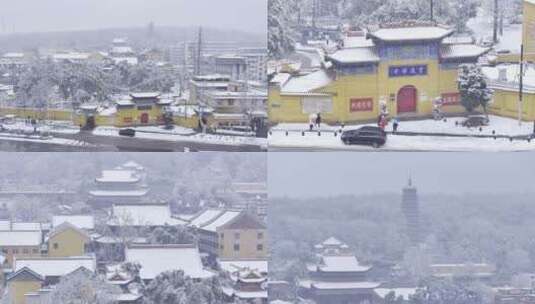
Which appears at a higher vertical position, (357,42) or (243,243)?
(357,42)

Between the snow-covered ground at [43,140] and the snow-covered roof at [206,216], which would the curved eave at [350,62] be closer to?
the snow-covered roof at [206,216]

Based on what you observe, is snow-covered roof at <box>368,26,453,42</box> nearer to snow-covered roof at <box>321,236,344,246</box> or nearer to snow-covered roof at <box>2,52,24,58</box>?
snow-covered roof at <box>321,236,344,246</box>

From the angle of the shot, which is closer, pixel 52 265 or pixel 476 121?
pixel 52 265

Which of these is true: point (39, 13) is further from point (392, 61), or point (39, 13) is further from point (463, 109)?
point (463, 109)

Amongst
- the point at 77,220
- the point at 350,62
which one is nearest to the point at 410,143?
the point at 350,62

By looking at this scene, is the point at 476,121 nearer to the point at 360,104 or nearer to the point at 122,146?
the point at 360,104

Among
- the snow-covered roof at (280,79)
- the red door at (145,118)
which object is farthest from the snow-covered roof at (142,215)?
the snow-covered roof at (280,79)

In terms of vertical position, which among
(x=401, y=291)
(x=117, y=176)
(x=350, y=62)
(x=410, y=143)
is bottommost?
(x=401, y=291)
